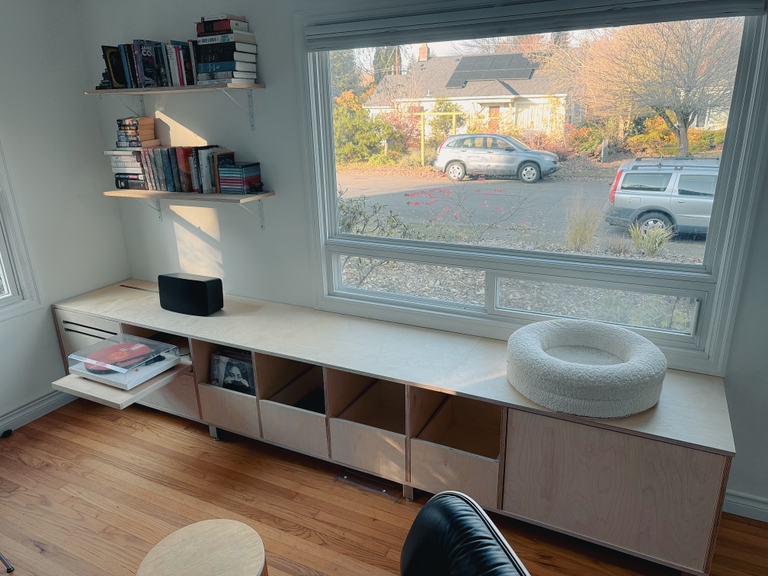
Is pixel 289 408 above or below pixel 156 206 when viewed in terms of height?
below

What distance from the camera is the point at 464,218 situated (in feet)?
8.08

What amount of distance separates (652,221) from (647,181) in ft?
0.52

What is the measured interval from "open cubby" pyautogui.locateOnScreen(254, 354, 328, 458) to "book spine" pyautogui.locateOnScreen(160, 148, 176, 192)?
1.09m

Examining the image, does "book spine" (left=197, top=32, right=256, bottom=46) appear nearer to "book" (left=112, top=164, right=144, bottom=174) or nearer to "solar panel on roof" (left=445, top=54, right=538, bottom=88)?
"book" (left=112, top=164, right=144, bottom=174)

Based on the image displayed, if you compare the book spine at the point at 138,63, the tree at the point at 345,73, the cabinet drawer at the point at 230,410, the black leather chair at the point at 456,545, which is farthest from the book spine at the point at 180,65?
the black leather chair at the point at 456,545

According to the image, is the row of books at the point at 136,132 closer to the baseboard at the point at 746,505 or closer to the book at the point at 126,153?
the book at the point at 126,153

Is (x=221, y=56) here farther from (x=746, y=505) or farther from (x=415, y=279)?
(x=746, y=505)

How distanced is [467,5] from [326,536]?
2.13m

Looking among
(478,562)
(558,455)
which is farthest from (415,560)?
(558,455)

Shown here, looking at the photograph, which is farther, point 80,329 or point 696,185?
point 80,329

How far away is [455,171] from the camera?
2.40 metres

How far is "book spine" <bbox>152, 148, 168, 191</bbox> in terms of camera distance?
286 cm

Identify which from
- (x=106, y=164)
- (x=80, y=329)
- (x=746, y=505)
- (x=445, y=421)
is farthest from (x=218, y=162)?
(x=746, y=505)

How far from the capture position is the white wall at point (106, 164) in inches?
105
